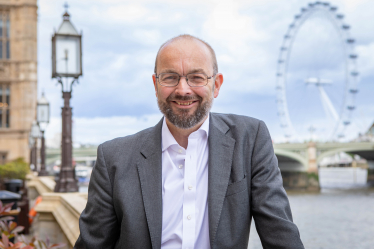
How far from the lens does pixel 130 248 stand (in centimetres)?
165

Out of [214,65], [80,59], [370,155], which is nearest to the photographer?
[214,65]

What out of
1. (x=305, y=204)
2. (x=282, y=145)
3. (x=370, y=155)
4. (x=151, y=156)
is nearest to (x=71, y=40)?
(x=151, y=156)

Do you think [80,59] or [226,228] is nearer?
[226,228]

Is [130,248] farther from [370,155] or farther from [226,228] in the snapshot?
[370,155]

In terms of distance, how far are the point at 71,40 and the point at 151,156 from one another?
16.3 feet

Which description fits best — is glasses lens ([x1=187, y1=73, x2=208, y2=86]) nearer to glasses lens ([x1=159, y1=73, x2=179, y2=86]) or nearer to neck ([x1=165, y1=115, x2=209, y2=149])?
glasses lens ([x1=159, y1=73, x2=179, y2=86])

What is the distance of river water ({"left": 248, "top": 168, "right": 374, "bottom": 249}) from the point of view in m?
15.7

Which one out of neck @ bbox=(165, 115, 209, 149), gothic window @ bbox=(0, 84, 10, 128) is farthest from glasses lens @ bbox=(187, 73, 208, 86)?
gothic window @ bbox=(0, 84, 10, 128)

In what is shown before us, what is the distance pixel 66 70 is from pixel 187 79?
187 inches

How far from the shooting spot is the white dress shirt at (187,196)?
1642mm

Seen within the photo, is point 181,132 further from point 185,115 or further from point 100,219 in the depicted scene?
point 100,219

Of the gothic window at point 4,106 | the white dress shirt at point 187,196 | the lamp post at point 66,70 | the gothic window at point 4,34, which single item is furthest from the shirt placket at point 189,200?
the gothic window at point 4,34

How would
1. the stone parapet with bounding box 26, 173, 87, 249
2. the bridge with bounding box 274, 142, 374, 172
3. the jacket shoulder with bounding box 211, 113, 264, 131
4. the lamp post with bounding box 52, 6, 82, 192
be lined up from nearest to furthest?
the jacket shoulder with bounding box 211, 113, 264, 131
the stone parapet with bounding box 26, 173, 87, 249
the lamp post with bounding box 52, 6, 82, 192
the bridge with bounding box 274, 142, 374, 172

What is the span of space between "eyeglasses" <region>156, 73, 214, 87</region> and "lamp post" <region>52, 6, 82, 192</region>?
4.68 m
